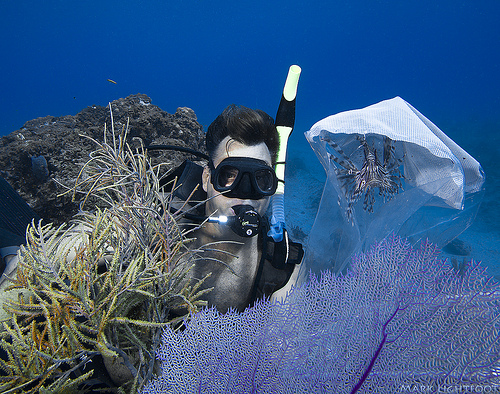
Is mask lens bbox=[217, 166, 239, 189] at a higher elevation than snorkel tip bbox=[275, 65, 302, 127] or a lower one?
lower

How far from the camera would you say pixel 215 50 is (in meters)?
122

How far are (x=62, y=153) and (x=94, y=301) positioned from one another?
4939mm

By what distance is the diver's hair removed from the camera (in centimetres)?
255

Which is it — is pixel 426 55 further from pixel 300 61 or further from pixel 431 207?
pixel 431 207

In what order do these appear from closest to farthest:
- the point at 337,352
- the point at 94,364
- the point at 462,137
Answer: the point at 337,352, the point at 94,364, the point at 462,137

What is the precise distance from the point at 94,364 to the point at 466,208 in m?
3.52

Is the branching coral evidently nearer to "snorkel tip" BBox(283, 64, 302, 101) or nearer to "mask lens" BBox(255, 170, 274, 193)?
"mask lens" BBox(255, 170, 274, 193)

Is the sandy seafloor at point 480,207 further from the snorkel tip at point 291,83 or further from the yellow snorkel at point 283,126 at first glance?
the snorkel tip at point 291,83

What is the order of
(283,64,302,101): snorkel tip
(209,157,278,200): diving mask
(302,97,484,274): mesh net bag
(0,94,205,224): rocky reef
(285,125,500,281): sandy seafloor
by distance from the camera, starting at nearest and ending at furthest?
(302,97,484,274): mesh net bag, (209,157,278,200): diving mask, (283,64,302,101): snorkel tip, (0,94,205,224): rocky reef, (285,125,500,281): sandy seafloor

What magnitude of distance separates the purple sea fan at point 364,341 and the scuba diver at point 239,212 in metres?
1.12

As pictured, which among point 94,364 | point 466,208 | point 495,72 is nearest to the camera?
point 94,364

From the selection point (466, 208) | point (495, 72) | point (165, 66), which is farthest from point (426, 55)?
point (466, 208)

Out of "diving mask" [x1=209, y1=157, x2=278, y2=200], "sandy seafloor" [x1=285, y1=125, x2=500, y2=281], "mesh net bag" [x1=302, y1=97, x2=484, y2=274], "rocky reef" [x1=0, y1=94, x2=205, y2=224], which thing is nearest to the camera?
"mesh net bag" [x1=302, y1=97, x2=484, y2=274]

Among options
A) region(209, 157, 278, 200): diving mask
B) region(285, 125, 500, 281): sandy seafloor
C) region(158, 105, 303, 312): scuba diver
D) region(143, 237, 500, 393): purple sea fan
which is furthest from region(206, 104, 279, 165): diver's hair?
region(285, 125, 500, 281): sandy seafloor
